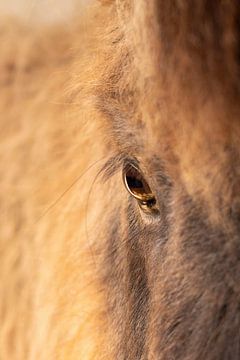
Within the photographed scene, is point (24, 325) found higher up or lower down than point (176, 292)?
lower down

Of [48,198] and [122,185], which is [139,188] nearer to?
[122,185]

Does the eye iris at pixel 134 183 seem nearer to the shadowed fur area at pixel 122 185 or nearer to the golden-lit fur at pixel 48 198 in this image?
the shadowed fur area at pixel 122 185

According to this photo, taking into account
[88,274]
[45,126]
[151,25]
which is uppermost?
[151,25]

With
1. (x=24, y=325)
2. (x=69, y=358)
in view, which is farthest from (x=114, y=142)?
(x=24, y=325)

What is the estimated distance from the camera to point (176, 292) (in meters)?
1.37

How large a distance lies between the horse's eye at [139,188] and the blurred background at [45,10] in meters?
0.53

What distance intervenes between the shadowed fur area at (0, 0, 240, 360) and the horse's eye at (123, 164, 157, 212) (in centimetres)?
1

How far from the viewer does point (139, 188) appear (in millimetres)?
1577

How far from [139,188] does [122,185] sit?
0.28 metres

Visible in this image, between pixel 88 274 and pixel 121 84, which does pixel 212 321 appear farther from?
pixel 88 274

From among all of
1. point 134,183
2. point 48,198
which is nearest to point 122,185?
point 134,183

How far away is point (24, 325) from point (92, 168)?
450mm

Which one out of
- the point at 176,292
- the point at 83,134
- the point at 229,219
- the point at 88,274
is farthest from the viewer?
the point at 83,134

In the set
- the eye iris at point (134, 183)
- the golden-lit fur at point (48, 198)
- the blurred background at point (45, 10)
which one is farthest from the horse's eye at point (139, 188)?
the blurred background at point (45, 10)
